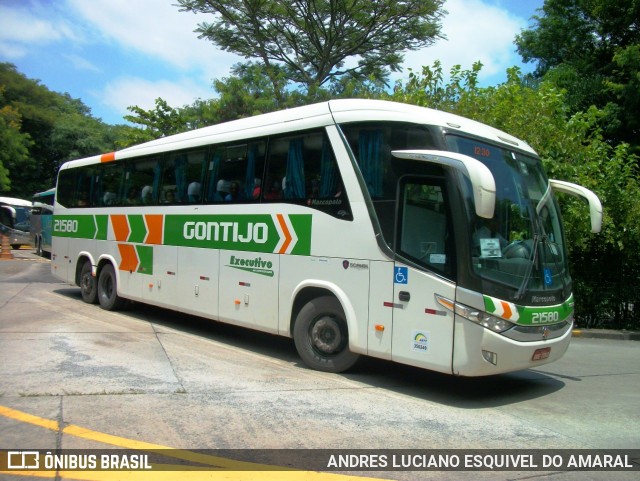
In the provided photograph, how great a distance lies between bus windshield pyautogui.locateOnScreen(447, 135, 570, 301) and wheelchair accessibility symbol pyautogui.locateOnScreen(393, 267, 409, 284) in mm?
822

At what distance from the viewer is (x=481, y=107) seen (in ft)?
43.4

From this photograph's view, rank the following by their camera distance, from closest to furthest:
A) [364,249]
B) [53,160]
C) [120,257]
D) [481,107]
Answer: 1. [364,249]
2. [120,257]
3. [481,107]
4. [53,160]

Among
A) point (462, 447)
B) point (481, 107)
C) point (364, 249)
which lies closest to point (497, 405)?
point (462, 447)

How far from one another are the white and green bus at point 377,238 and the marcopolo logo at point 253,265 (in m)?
0.03

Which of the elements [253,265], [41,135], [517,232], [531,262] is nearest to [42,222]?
[253,265]

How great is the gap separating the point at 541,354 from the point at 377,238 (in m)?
Result: 2.30

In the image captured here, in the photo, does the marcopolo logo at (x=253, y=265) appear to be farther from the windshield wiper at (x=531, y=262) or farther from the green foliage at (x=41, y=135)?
the green foliage at (x=41, y=135)

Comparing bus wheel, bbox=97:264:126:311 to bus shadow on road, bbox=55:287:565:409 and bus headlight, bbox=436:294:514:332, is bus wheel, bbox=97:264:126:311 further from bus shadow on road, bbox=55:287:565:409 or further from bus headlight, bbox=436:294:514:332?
bus headlight, bbox=436:294:514:332

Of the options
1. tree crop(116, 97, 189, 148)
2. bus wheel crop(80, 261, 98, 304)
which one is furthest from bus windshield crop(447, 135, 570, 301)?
tree crop(116, 97, 189, 148)

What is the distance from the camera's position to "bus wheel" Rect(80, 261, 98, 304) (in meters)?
12.9

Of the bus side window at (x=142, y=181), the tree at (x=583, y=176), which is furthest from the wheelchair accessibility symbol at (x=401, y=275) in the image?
the tree at (x=583, y=176)

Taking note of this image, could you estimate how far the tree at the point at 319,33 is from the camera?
23.1m

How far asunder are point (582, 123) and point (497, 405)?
819 cm

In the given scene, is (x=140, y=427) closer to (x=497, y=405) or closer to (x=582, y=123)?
(x=497, y=405)
